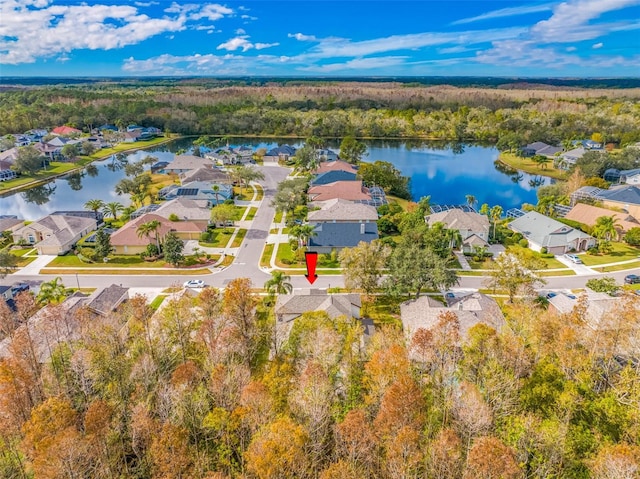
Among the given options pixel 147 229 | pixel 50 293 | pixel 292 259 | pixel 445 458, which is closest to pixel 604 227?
pixel 292 259

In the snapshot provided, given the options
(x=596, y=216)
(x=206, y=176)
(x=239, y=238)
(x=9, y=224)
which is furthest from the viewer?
(x=206, y=176)

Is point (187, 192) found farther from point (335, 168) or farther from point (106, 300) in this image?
point (106, 300)

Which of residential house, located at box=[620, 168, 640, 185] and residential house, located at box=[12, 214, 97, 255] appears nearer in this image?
residential house, located at box=[12, 214, 97, 255]

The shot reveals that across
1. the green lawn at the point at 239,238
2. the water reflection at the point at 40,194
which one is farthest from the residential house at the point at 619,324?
the water reflection at the point at 40,194

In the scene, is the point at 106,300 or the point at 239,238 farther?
the point at 239,238

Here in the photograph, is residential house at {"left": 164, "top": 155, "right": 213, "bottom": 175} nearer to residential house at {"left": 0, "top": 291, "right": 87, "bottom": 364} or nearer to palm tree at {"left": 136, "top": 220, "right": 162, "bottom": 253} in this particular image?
palm tree at {"left": 136, "top": 220, "right": 162, "bottom": 253}

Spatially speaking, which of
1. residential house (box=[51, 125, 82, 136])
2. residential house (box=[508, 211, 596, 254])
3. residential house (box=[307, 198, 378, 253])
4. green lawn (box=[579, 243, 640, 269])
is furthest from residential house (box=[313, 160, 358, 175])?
residential house (box=[51, 125, 82, 136])

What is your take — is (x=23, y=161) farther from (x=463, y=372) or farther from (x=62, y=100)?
(x=62, y=100)

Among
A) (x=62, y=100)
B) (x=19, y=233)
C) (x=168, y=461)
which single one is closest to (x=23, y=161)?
(x=19, y=233)
